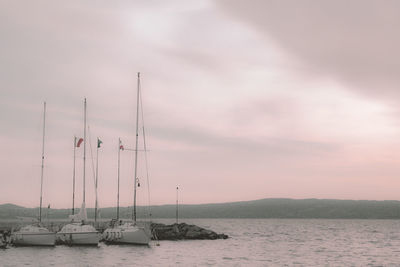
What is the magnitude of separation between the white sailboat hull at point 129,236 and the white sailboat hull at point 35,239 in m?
9.31

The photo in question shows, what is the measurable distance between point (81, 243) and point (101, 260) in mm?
14857

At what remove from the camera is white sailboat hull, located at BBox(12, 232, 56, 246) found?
2844 inches

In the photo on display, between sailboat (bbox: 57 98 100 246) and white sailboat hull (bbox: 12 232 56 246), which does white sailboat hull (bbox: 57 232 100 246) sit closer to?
sailboat (bbox: 57 98 100 246)

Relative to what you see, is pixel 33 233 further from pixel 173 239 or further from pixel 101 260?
pixel 173 239

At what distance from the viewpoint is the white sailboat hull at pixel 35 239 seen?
7225 cm

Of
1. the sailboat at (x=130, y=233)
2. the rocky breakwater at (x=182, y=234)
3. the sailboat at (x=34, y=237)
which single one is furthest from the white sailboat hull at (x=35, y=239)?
the rocky breakwater at (x=182, y=234)

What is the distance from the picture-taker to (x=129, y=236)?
75.6 m

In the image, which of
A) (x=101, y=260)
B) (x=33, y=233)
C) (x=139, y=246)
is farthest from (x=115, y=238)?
(x=101, y=260)

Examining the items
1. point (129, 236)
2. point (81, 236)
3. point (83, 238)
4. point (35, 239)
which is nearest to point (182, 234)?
point (129, 236)

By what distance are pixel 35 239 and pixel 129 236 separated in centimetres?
1323

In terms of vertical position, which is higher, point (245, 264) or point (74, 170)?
point (74, 170)

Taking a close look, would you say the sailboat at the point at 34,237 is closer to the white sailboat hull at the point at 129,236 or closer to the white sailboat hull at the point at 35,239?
the white sailboat hull at the point at 35,239

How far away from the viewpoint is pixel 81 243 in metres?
74.4

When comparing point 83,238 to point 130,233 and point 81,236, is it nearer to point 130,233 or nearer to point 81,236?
point 81,236
